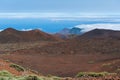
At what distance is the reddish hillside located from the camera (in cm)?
7125

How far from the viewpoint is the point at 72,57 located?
4147 centimetres

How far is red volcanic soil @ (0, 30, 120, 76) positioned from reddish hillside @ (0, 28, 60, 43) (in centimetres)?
1924

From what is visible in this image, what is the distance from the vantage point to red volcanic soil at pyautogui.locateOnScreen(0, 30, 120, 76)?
3061 centimetres

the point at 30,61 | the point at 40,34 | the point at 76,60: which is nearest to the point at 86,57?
the point at 76,60

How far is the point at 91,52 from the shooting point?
4550 centimetres

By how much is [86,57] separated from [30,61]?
264 inches

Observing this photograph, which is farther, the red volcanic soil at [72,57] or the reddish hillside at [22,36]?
the reddish hillside at [22,36]

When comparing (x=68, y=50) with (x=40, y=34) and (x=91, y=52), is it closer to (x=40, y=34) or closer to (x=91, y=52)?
(x=91, y=52)

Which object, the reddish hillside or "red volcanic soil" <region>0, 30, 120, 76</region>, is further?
the reddish hillside

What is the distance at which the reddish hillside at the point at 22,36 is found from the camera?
71250mm

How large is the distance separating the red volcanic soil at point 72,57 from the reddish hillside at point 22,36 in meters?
19.2

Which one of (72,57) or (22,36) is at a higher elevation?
(72,57)

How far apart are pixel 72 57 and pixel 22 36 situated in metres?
32.9

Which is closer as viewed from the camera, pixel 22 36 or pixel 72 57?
pixel 72 57
